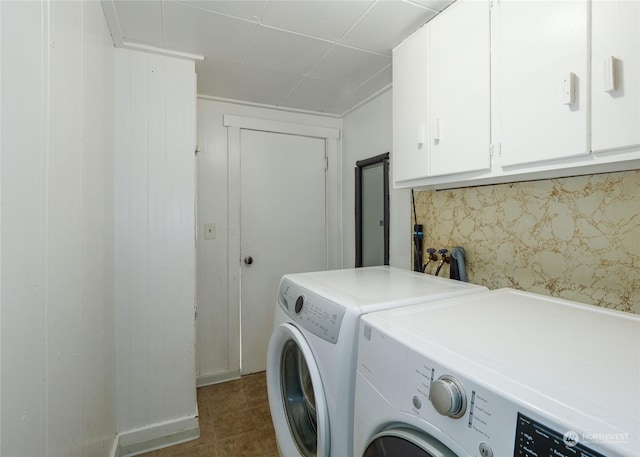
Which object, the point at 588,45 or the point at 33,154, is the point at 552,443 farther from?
the point at 33,154

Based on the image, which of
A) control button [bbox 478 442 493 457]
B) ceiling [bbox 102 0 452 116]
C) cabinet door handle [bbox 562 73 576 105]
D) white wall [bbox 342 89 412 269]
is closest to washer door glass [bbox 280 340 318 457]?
control button [bbox 478 442 493 457]

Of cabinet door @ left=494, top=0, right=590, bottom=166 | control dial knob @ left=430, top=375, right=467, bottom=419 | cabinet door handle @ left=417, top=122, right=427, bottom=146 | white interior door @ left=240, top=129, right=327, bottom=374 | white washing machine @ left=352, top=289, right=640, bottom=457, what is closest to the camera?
white washing machine @ left=352, top=289, right=640, bottom=457

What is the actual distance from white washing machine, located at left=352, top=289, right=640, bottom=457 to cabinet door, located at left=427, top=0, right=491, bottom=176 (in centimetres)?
62

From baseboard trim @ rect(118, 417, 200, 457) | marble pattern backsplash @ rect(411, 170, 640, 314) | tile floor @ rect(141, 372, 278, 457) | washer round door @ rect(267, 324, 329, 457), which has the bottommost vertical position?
tile floor @ rect(141, 372, 278, 457)

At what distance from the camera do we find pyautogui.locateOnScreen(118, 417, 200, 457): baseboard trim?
5.52 feet

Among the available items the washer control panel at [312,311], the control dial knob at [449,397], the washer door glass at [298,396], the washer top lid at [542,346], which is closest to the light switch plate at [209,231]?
the washer control panel at [312,311]

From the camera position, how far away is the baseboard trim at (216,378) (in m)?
Answer: 2.36

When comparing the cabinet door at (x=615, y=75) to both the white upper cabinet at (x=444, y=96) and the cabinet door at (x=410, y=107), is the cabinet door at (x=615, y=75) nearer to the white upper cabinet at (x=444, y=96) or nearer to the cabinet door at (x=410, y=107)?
the white upper cabinet at (x=444, y=96)

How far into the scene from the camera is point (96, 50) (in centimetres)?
128

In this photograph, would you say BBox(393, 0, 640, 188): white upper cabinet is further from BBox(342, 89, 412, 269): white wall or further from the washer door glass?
the washer door glass

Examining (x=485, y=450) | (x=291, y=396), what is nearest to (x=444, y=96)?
(x=485, y=450)

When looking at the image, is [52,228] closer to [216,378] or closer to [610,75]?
[610,75]

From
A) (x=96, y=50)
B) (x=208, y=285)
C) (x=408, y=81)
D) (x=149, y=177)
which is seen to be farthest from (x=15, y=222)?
(x=208, y=285)

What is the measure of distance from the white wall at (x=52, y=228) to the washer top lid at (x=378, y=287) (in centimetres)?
80
